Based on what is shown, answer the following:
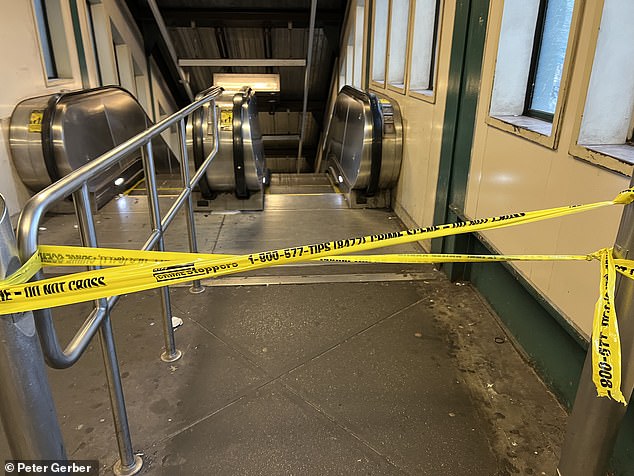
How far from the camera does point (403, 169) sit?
→ 4.10 meters

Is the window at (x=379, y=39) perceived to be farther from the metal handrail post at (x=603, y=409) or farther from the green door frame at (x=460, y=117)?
the metal handrail post at (x=603, y=409)

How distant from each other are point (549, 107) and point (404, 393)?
1560mm

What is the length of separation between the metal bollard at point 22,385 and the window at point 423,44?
3479 mm

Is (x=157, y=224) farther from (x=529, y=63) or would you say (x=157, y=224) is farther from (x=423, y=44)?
(x=423, y=44)

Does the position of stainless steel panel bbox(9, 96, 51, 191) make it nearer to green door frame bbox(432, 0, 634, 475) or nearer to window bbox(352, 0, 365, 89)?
green door frame bbox(432, 0, 634, 475)

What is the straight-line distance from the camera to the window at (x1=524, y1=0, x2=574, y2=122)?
7.20 feet

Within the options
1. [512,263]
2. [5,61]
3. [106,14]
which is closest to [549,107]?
[512,263]

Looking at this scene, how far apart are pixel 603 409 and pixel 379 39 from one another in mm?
4819

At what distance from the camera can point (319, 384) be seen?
2.01 m

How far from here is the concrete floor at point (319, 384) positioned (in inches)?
65.4

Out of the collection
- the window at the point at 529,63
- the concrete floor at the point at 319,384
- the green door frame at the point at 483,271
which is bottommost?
the concrete floor at the point at 319,384

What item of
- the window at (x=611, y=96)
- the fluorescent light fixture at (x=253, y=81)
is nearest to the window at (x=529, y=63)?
the window at (x=611, y=96)

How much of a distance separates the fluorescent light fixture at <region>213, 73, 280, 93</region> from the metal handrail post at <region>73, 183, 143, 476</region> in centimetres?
736

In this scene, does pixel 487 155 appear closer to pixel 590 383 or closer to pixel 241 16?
pixel 590 383
